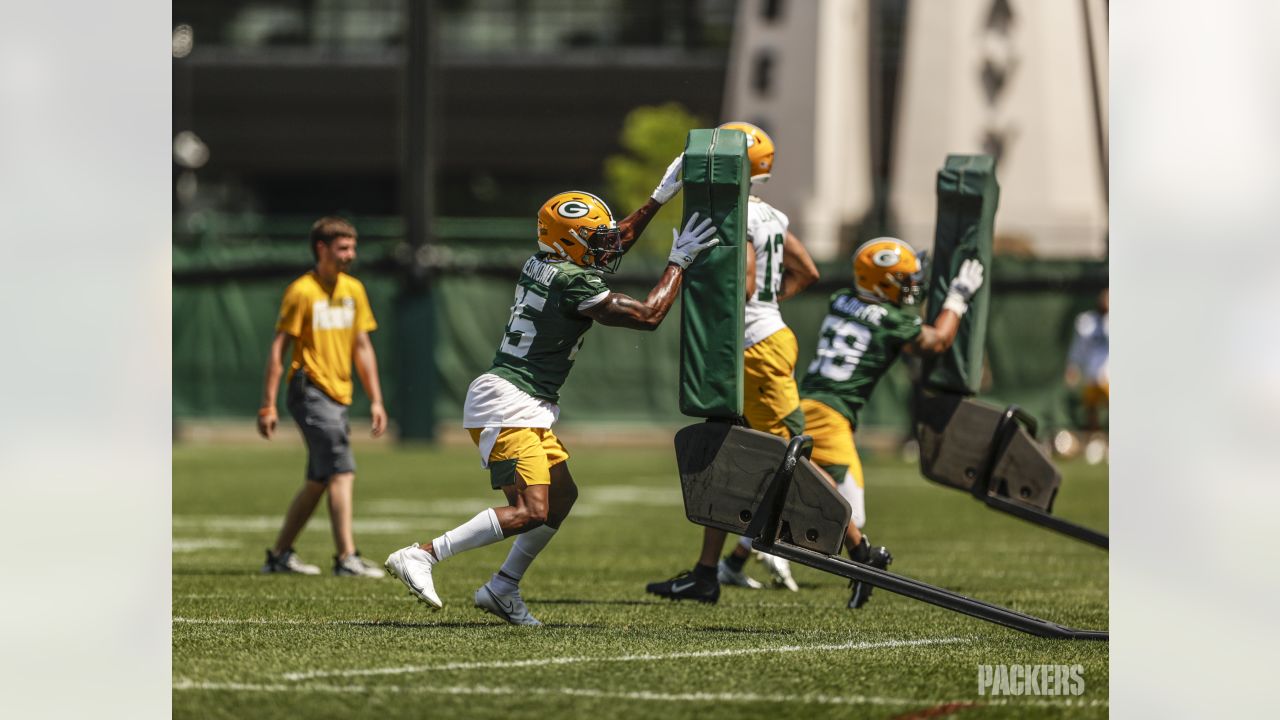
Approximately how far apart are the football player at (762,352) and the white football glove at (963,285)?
0.83m

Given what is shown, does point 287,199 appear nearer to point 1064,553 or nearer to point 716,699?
point 1064,553

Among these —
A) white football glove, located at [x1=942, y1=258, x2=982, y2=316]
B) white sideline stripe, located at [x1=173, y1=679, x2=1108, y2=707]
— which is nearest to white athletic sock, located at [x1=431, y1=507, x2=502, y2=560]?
white sideline stripe, located at [x1=173, y1=679, x2=1108, y2=707]

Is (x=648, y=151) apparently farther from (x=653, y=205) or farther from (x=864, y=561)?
(x=653, y=205)

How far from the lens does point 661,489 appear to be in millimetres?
15695

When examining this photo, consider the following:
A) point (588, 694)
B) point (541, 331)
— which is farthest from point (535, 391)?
point (588, 694)

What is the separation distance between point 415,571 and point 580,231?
4.84ft

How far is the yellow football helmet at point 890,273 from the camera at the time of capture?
27.3ft

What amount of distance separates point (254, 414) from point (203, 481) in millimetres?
5566

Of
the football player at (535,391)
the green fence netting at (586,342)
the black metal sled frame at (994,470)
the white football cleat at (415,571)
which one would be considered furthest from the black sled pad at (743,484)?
the green fence netting at (586,342)

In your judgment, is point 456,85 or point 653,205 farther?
point 456,85

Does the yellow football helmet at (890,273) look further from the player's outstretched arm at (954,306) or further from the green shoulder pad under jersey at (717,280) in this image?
the green shoulder pad under jersey at (717,280)

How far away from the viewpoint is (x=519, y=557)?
6.77m

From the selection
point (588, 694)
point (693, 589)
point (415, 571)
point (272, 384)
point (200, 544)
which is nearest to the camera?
point (588, 694)
